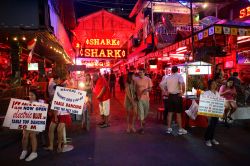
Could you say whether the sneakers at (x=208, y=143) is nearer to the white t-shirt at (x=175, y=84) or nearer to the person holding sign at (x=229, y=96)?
the white t-shirt at (x=175, y=84)

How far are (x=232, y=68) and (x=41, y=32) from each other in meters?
11.3

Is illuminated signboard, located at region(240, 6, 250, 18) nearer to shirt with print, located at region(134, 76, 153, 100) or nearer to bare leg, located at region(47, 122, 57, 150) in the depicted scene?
shirt with print, located at region(134, 76, 153, 100)

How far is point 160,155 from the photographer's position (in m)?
6.45

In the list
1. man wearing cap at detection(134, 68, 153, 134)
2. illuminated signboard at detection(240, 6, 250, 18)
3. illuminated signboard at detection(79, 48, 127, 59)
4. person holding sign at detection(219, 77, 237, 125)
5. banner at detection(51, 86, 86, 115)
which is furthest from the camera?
illuminated signboard at detection(79, 48, 127, 59)

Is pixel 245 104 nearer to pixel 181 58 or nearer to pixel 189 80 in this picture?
pixel 189 80

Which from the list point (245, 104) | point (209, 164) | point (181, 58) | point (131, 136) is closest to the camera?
point (209, 164)

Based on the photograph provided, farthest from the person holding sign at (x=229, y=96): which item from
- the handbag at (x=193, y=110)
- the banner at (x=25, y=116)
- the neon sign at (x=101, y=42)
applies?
the neon sign at (x=101, y=42)

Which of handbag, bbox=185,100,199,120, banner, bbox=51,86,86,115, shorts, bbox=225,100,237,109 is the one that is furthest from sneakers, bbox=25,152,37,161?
shorts, bbox=225,100,237,109

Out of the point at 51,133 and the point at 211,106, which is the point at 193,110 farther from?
the point at 51,133

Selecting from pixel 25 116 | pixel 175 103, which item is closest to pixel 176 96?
pixel 175 103

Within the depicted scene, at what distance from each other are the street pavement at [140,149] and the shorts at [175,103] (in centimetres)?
79

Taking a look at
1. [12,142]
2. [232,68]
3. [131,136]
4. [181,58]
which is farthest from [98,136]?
[181,58]

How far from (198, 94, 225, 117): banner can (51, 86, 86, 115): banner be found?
3.17 m

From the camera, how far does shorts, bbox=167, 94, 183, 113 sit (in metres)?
8.43
